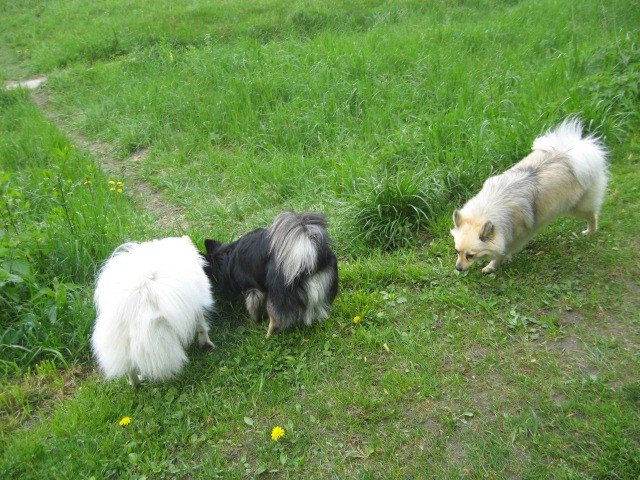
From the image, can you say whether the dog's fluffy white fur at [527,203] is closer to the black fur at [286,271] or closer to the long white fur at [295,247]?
the black fur at [286,271]

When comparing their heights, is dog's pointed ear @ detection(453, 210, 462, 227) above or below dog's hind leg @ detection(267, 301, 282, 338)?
above

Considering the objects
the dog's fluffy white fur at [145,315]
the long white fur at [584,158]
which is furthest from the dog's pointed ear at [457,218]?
the dog's fluffy white fur at [145,315]

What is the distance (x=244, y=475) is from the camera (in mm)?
2643

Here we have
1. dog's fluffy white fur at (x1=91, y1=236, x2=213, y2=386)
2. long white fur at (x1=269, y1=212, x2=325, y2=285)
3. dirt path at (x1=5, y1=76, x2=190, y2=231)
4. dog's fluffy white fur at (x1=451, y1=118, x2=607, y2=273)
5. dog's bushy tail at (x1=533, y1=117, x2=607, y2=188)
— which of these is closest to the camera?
dog's fluffy white fur at (x1=91, y1=236, x2=213, y2=386)

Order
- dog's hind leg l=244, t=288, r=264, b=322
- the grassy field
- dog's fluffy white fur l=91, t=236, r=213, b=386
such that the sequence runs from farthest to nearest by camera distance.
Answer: dog's hind leg l=244, t=288, r=264, b=322 → dog's fluffy white fur l=91, t=236, r=213, b=386 → the grassy field

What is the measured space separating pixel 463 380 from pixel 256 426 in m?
1.29

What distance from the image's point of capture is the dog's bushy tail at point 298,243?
125 inches

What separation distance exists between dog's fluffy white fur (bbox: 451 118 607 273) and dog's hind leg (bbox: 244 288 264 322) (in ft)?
5.03

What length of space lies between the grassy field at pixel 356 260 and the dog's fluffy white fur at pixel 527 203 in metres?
0.23

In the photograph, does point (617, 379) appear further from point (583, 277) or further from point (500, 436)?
point (583, 277)

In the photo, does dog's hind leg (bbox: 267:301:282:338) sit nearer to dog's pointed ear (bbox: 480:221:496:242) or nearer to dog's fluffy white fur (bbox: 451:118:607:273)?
dog's fluffy white fur (bbox: 451:118:607:273)

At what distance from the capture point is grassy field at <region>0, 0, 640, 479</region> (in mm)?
2709

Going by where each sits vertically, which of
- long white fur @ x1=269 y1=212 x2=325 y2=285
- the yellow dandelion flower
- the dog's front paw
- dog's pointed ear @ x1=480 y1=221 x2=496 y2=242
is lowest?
the yellow dandelion flower

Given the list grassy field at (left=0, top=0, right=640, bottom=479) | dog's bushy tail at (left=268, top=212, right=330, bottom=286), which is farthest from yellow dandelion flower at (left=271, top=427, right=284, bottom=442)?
dog's bushy tail at (left=268, top=212, right=330, bottom=286)
